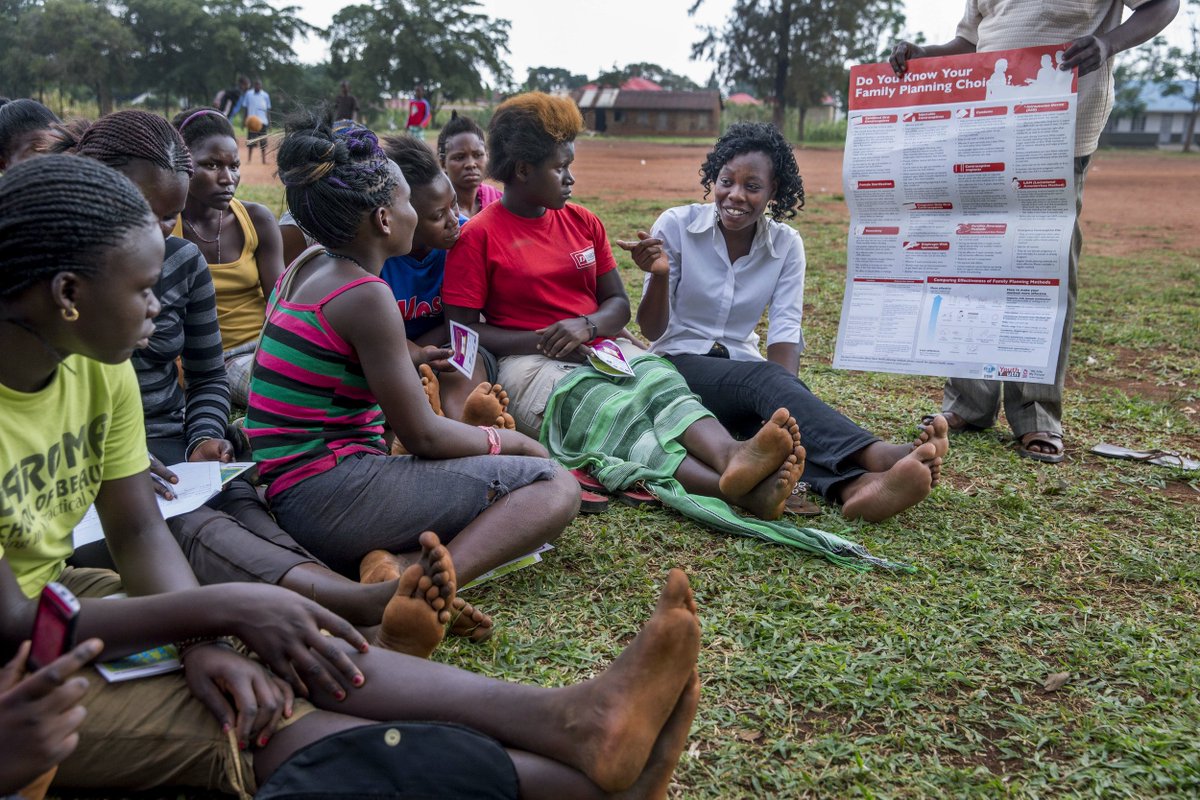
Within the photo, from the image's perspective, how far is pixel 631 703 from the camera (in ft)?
5.15

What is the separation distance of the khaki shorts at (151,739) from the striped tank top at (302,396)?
2.81 feet

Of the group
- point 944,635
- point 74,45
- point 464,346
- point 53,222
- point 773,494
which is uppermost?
point 74,45

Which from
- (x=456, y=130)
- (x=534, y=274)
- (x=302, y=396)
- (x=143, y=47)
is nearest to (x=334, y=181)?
(x=302, y=396)

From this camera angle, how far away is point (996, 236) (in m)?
3.87

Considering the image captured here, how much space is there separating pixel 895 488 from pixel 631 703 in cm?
170

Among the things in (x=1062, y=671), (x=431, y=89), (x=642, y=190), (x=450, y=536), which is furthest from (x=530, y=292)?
(x=431, y=89)

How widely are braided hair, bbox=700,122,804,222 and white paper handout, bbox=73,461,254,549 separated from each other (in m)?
2.30

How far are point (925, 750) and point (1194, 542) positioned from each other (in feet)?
5.33

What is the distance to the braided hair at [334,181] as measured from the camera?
2.44m

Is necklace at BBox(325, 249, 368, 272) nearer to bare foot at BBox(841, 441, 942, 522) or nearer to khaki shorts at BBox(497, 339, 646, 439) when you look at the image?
khaki shorts at BBox(497, 339, 646, 439)

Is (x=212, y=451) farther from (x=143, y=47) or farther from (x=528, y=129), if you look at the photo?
(x=143, y=47)

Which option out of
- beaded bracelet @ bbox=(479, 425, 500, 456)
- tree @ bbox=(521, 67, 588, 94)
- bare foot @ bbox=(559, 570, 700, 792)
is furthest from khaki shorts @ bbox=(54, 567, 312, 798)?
tree @ bbox=(521, 67, 588, 94)

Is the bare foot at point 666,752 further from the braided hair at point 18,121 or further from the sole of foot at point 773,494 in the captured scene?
the braided hair at point 18,121

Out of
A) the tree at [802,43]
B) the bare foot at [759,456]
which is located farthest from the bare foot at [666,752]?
the tree at [802,43]
